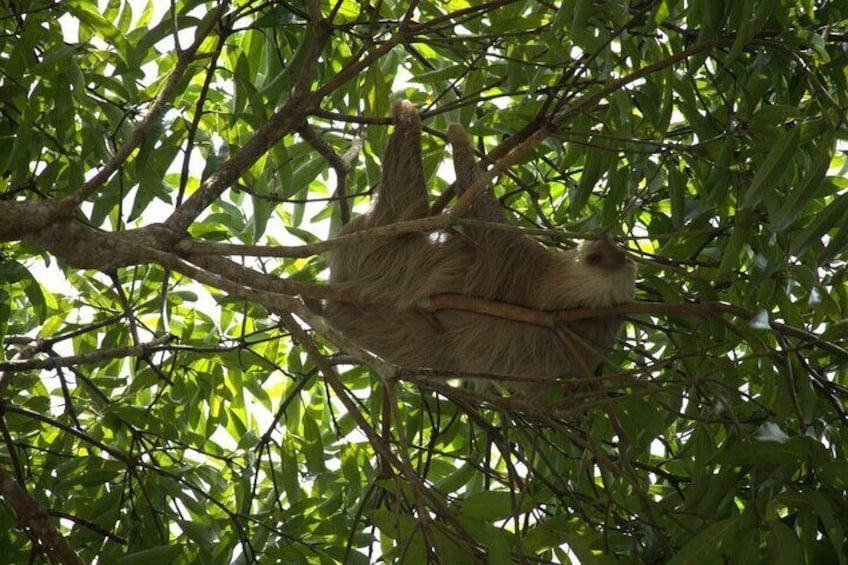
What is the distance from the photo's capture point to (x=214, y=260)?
4066 mm

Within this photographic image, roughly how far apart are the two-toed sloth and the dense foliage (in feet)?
0.80

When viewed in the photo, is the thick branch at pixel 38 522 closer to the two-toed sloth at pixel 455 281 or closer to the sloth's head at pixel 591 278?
the two-toed sloth at pixel 455 281

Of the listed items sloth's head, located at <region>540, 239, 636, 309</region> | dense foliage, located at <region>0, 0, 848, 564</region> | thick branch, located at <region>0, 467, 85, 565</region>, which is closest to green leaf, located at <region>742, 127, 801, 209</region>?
dense foliage, located at <region>0, 0, 848, 564</region>

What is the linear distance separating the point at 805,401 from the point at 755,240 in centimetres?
76

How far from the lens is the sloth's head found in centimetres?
502

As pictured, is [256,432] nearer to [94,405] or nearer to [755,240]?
[94,405]

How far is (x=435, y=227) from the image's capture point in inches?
144

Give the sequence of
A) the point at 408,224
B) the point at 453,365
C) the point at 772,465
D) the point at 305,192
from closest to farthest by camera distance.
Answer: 1. the point at 772,465
2. the point at 408,224
3. the point at 453,365
4. the point at 305,192

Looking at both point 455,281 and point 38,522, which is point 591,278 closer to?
point 455,281

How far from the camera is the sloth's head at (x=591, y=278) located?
5.02 metres

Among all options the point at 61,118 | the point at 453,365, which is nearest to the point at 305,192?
the point at 453,365

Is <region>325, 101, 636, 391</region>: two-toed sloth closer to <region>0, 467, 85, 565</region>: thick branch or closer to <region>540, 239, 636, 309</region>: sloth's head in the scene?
<region>540, 239, 636, 309</region>: sloth's head

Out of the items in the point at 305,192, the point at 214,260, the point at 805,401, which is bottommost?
the point at 805,401

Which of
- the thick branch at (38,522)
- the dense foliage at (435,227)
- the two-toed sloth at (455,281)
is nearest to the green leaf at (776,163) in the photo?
the dense foliage at (435,227)
